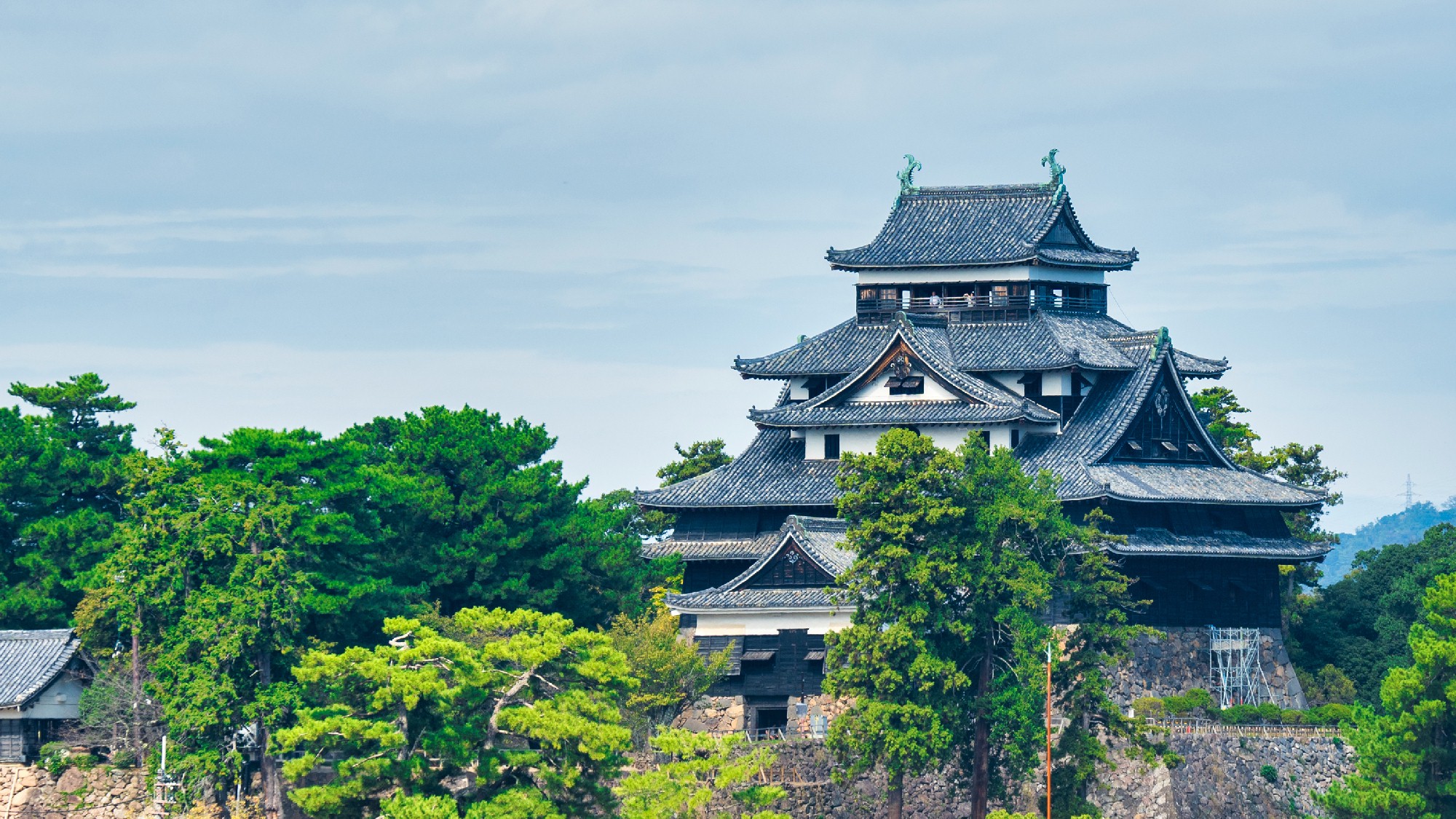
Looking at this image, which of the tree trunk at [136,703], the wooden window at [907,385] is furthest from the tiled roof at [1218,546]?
the tree trunk at [136,703]

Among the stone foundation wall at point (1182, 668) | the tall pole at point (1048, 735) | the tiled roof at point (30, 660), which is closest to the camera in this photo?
the tall pole at point (1048, 735)

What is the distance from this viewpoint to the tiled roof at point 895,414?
60.5 m

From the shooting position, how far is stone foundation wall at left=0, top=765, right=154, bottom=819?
52.1 meters

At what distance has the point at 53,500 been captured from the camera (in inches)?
2258

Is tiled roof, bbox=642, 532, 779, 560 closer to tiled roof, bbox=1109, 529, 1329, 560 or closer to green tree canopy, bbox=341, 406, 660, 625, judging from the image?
green tree canopy, bbox=341, 406, 660, 625

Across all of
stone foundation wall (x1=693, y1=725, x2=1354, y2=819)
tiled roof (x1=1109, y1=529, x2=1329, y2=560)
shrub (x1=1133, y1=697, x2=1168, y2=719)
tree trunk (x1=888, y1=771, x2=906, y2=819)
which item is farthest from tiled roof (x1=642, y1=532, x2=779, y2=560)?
tree trunk (x1=888, y1=771, x2=906, y2=819)

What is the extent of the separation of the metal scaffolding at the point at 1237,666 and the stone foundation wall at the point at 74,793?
26.0m

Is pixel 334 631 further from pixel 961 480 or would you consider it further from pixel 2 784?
pixel 961 480

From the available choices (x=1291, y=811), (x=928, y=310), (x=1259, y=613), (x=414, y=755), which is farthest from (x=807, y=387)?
(x=414, y=755)

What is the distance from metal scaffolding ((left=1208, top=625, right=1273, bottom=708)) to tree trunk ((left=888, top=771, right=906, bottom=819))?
37.5 ft

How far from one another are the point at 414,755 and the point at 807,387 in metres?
24.0

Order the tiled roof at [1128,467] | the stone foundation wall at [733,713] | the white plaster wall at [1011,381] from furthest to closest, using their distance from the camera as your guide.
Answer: the white plaster wall at [1011,381] → the tiled roof at [1128,467] → the stone foundation wall at [733,713]

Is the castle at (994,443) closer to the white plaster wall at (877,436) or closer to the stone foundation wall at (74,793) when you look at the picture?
the white plaster wall at (877,436)

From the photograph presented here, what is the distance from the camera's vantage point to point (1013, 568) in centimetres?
4978
